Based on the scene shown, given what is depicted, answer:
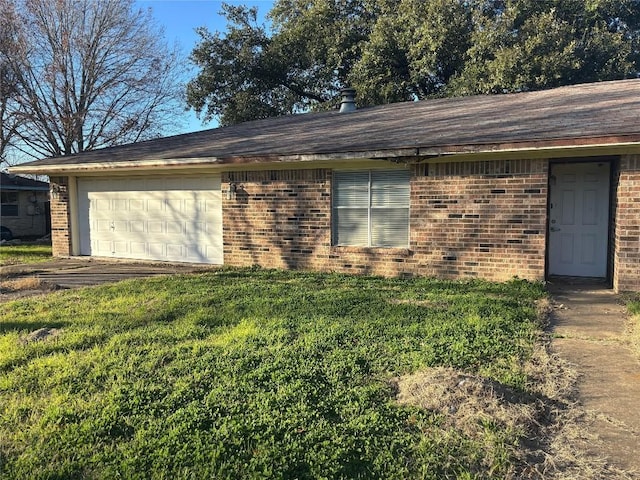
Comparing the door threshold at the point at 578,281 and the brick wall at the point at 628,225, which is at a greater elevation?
the brick wall at the point at 628,225

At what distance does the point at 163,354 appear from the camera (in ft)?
15.3

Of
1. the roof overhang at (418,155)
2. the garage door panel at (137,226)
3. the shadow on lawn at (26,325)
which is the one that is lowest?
the shadow on lawn at (26,325)

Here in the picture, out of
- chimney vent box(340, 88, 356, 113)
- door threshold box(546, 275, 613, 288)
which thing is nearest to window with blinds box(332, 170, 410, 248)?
door threshold box(546, 275, 613, 288)

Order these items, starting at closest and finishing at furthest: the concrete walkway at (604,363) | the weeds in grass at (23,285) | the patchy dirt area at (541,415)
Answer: the patchy dirt area at (541,415)
the concrete walkway at (604,363)
the weeds in grass at (23,285)

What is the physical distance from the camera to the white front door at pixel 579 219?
8.54 meters

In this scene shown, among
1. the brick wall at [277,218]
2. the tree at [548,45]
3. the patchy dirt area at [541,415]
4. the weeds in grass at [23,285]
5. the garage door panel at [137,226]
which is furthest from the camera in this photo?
the tree at [548,45]

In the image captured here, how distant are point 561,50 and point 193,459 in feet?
64.0

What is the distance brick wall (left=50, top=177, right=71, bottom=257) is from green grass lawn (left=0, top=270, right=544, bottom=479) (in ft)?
21.0

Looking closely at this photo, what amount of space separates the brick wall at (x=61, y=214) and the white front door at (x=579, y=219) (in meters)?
11.3

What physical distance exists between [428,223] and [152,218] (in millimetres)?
6689

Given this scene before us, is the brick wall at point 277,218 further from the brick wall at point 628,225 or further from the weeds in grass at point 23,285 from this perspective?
the brick wall at point 628,225

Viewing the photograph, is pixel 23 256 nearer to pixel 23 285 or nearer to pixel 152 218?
pixel 152 218

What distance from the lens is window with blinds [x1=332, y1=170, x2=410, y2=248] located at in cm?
915

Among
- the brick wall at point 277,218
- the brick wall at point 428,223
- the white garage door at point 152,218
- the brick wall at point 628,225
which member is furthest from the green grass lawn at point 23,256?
the brick wall at point 628,225
